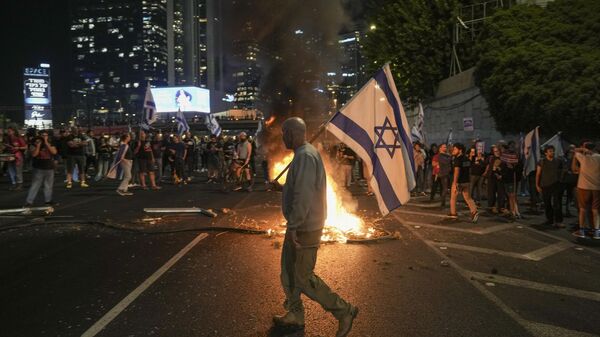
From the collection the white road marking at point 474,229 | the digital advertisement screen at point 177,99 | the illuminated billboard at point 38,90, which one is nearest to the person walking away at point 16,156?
the white road marking at point 474,229

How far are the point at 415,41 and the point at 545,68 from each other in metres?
10.4

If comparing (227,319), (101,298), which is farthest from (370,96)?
(101,298)

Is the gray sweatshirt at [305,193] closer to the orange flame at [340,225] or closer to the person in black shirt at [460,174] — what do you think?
the orange flame at [340,225]

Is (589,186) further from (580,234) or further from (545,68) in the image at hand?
(545,68)

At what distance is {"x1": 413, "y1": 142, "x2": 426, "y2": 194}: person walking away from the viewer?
48.5 feet

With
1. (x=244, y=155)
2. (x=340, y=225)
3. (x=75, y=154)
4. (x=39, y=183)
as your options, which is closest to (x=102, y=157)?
(x=75, y=154)

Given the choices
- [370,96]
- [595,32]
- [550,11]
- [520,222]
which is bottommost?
[520,222]

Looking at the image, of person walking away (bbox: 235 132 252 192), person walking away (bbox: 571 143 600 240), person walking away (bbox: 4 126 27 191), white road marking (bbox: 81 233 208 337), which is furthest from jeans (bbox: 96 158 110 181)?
person walking away (bbox: 571 143 600 240)

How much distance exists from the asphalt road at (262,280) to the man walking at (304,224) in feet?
1.09

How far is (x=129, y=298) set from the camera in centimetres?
493

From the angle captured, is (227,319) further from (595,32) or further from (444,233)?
(595,32)

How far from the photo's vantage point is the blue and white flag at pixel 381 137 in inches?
Result: 235

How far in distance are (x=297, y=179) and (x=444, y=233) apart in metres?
5.64

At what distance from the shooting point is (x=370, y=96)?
20.1 feet
